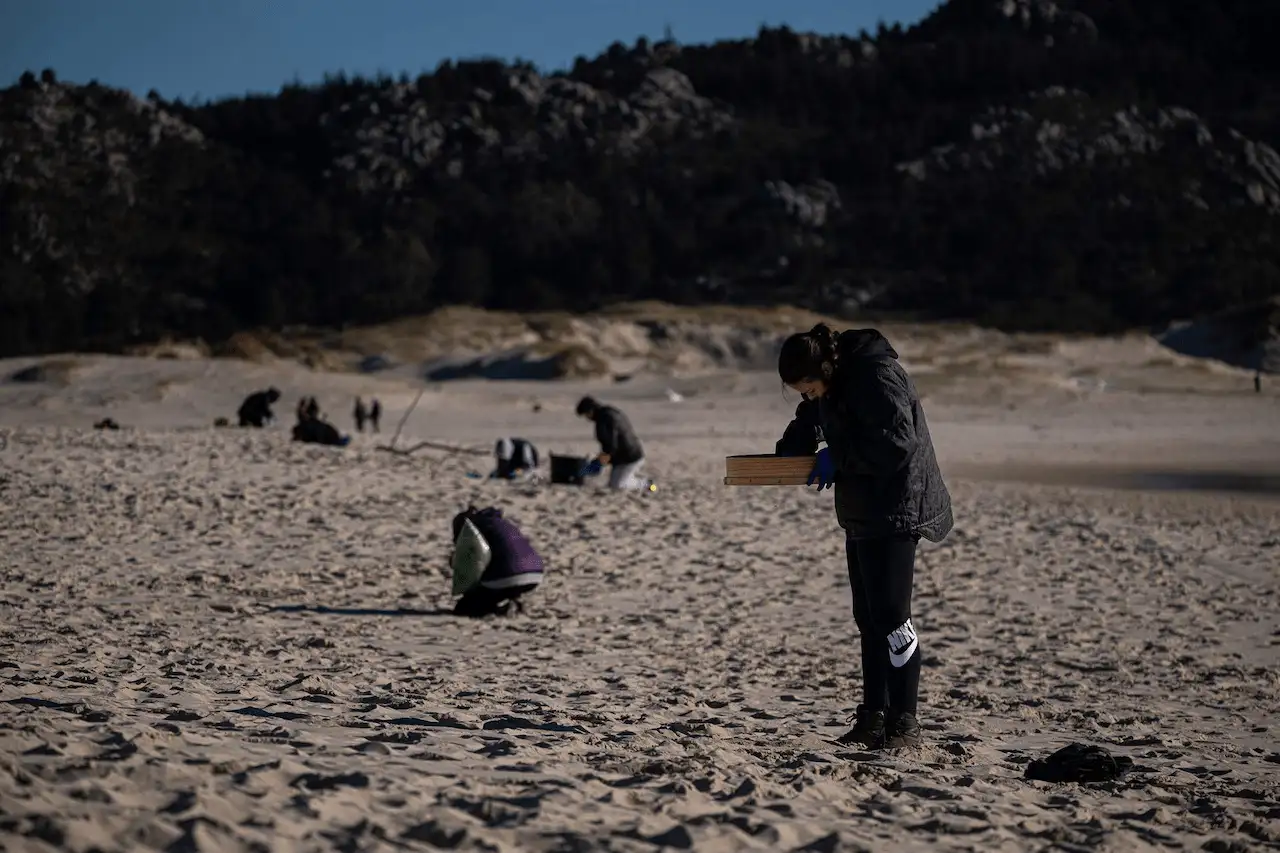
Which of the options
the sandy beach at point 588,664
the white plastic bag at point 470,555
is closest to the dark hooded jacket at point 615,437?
the sandy beach at point 588,664

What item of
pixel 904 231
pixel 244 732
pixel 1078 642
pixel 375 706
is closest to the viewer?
pixel 244 732

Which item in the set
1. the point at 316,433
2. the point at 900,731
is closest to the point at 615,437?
the point at 316,433

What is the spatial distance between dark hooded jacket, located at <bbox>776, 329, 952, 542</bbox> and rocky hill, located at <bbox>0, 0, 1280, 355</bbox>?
63188 millimetres

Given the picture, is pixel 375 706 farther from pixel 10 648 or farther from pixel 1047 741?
pixel 1047 741

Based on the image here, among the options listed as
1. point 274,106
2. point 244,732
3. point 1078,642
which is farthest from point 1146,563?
point 274,106

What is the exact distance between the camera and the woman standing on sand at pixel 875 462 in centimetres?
492

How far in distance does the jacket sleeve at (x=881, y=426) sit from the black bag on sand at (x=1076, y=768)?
3.98ft

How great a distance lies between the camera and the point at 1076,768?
5078 mm

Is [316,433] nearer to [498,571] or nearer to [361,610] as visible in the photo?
[361,610]

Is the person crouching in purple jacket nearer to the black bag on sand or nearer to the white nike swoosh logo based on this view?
the white nike swoosh logo

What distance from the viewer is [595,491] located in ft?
49.0

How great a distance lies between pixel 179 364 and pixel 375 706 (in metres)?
32.5

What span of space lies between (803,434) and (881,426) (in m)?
0.46

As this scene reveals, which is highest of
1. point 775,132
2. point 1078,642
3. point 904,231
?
point 775,132
